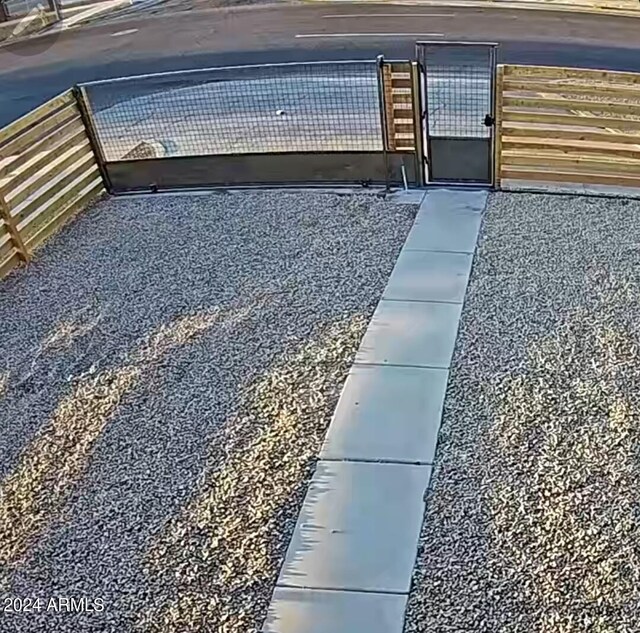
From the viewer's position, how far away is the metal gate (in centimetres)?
523

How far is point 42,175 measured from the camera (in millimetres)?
5480

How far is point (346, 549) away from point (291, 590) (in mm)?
286

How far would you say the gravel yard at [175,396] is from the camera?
2680 millimetres

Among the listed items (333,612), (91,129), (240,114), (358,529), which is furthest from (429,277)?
(240,114)

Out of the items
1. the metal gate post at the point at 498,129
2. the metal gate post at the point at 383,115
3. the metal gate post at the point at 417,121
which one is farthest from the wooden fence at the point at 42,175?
the metal gate post at the point at 498,129

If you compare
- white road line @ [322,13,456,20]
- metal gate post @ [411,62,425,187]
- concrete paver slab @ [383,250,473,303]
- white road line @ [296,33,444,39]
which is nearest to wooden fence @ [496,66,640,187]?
metal gate post @ [411,62,425,187]

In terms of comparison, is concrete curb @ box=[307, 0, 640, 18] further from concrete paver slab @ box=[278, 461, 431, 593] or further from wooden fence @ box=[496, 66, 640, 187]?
concrete paver slab @ box=[278, 461, 431, 593]

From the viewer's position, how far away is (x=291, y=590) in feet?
8.48

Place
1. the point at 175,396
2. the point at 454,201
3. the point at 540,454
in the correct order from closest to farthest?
the point at 540,454 < the point at 175,396 < the point at 454,201

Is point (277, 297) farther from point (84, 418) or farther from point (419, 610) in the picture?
point (419, 610)

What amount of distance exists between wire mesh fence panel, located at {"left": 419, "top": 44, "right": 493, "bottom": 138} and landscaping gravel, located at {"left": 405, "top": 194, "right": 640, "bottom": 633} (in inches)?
68.7

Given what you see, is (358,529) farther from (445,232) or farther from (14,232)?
(14,232)

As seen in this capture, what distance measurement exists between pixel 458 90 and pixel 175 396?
6014mm

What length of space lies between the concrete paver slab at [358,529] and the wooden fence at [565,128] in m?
3.28
